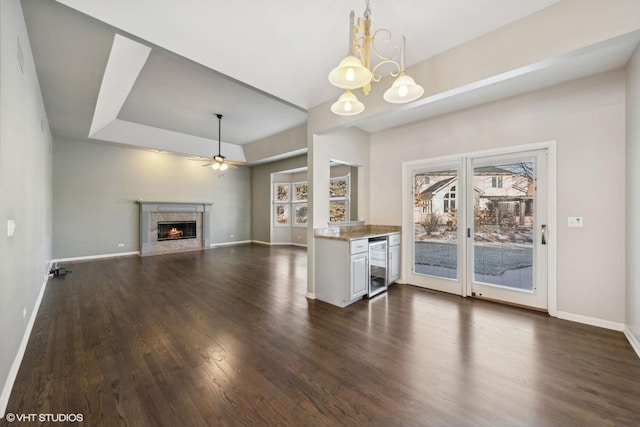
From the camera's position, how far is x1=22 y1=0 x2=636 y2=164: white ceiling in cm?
203

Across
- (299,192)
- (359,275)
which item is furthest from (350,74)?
(299,192)

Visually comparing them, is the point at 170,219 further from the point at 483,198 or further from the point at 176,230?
the point at 483,198

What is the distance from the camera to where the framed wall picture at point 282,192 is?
31.0 ft

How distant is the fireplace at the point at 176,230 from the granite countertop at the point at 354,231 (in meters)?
6.09

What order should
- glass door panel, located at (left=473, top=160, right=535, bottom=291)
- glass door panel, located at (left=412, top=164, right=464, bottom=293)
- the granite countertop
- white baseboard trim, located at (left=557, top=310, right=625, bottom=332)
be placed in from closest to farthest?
white baseboard trim, located at (left=557, top=310, right=625, bottom=332), glass door panel, located at (left=473, top=160, right=535, bottom=291), the granite countertop, glass door panel, located at (left=412, top=164, right=464, bottom=293)

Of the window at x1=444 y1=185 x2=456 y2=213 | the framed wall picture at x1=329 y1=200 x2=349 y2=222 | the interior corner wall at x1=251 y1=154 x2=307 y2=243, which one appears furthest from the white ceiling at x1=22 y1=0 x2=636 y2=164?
the interior corner wall at x1=251 y1=154 x2=307 y2=243

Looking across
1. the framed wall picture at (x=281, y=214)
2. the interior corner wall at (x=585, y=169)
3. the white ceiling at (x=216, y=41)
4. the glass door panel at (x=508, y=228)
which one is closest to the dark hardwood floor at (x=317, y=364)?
the glass door panel at (x=508, y=228)

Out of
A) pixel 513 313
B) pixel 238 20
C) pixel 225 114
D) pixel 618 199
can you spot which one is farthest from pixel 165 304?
pixel 618 199

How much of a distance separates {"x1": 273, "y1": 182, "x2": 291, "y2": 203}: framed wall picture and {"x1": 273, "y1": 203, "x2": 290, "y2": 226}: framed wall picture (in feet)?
0.63

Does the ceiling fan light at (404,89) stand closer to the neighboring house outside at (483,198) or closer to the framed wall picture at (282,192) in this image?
the neighboring house outside at (483,198)

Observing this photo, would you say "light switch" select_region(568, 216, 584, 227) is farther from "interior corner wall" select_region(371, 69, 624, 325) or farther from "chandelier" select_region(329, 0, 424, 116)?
"chandelier" select_region(329, 0, 424, 116)

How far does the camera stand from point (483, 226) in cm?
377

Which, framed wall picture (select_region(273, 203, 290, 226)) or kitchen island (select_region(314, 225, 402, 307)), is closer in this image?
kitchen island (select_region(314, 225, 402, 307))

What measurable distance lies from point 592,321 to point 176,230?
30.7 ft
